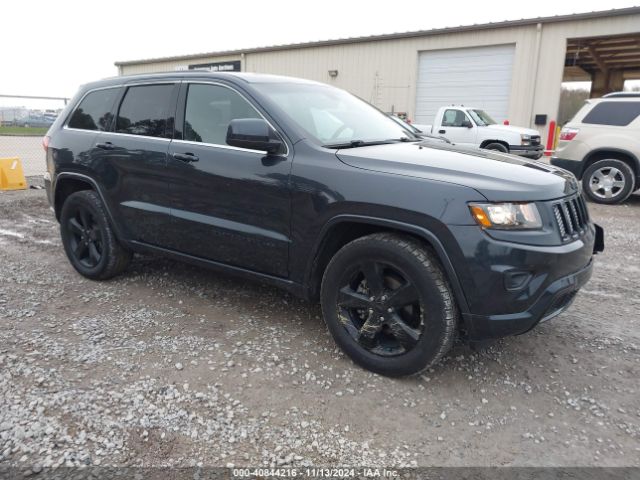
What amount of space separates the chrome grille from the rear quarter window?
6.81 meters

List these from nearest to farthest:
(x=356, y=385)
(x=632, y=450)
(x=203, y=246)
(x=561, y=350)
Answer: (x=632, y=450)
(x=356, y=385)
(x=561, y=350)
(x=203, y=246)

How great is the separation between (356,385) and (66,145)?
3.43m

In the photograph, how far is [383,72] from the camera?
61.7ft

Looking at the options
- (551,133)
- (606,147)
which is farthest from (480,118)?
(606,147)

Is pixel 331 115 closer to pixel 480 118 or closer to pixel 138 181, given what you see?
pixel 138 181

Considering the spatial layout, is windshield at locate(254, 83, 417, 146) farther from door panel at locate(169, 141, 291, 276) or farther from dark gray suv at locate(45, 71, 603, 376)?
door panel at locate(169, 141, 291, 276)

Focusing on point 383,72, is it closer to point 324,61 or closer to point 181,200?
point 324,61

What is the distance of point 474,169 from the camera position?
2.78 m

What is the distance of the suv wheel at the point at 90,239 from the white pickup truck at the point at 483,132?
32.6 feet

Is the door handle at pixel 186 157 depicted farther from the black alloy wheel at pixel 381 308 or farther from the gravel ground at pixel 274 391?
the black alloy wheel at pixel 381 308

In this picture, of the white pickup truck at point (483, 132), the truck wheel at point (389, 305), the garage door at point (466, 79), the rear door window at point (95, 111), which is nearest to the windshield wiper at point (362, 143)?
the truck wheel at point (389, 305)

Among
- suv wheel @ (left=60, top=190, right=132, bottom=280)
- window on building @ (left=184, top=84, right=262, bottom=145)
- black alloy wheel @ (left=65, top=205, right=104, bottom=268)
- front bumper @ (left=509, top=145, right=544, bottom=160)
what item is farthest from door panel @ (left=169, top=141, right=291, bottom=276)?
front bumper @ (left=509, top=145, right=544, bottom=160)

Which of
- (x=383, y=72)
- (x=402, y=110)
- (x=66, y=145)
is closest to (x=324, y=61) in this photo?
(x=383, y=72)

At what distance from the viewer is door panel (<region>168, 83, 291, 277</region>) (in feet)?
10.6
